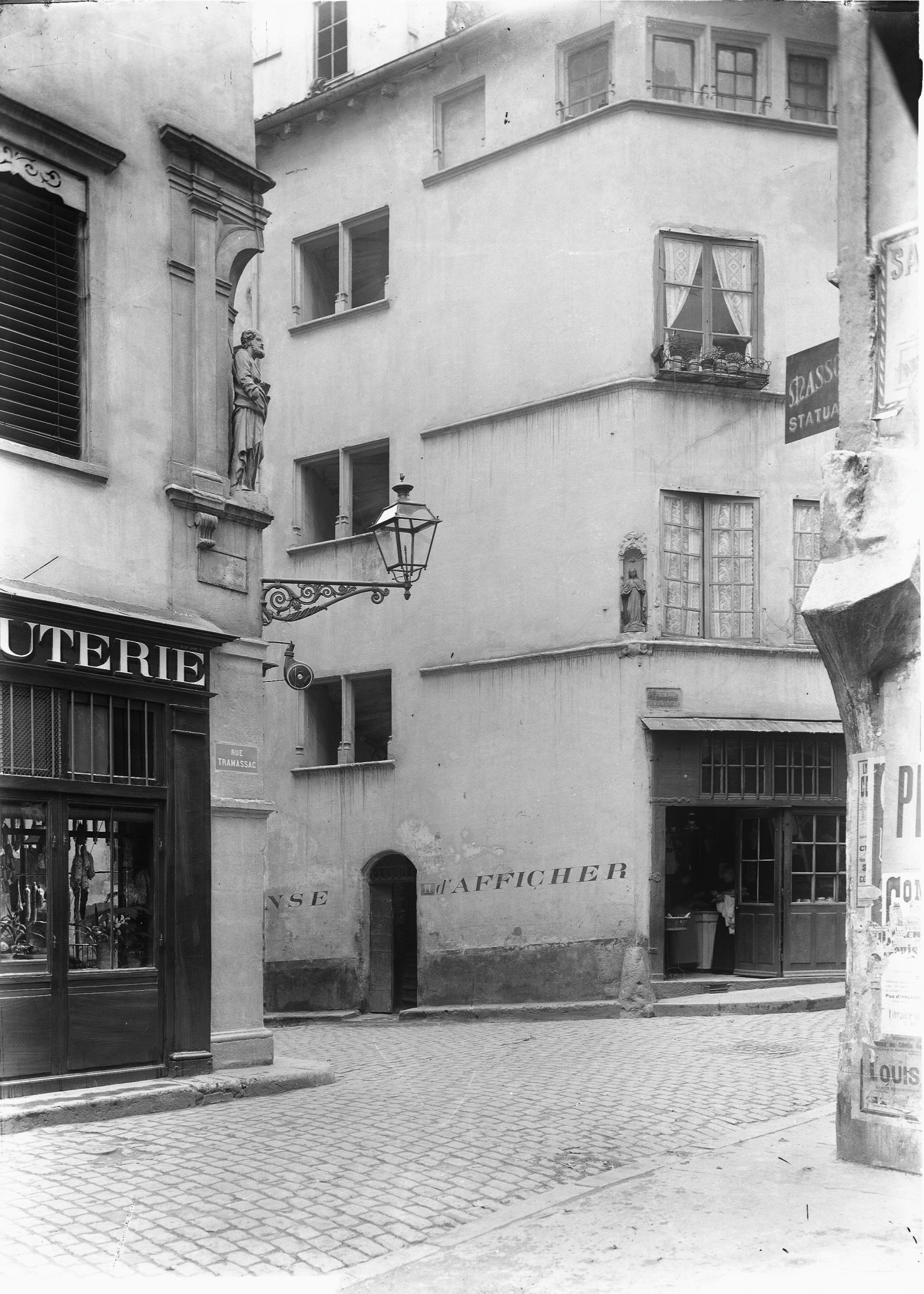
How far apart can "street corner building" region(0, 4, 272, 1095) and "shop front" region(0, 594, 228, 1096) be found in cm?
2

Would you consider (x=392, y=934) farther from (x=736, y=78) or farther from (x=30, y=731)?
(x=736, y=78)

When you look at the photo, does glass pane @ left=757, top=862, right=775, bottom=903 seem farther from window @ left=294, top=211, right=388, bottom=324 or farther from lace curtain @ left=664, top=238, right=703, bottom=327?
window @ left=294, top=211, right=388, bottom=324

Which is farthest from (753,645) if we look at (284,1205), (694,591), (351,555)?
(284,1205)

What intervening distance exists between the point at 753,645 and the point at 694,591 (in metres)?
1.02

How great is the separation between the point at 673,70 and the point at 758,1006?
1179cm

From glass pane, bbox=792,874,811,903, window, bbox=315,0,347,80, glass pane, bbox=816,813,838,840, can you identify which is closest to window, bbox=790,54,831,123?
window, bbox=315,0,347,80

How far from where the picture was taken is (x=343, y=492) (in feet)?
71.4

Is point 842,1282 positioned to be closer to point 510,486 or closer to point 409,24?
point 510,486

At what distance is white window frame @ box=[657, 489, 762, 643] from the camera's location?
61.3ft

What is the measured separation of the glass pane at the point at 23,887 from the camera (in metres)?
10.1

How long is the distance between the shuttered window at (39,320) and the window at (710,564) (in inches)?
371

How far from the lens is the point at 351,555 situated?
21547mm

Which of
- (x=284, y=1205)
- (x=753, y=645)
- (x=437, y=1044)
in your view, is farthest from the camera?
(x=753, y=645)

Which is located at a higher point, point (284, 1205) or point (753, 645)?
point (753, 645)
